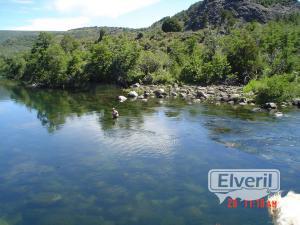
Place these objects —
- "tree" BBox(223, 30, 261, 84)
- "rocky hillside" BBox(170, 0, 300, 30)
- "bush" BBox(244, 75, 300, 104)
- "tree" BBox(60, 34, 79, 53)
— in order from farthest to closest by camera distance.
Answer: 1. "rocky hillside" BBox(170, 0, 300, 30)
2. "tree" BBox(60, 34, 79, 53)
3. "tree" BBox(223, 30, 261, 84)
4. "bush" BBox(244, 75, 300, 104)

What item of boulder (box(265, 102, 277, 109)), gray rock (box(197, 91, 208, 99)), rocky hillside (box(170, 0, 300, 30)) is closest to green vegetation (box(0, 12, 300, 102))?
gray rock (box(197, 91, 208, 99))

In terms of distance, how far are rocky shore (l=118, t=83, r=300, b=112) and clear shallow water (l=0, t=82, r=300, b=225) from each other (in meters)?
5.04

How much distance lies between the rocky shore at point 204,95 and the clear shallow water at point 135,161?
5039 millimetres

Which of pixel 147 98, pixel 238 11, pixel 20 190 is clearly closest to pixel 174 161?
pixel 20 190

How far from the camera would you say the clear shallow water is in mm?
20969

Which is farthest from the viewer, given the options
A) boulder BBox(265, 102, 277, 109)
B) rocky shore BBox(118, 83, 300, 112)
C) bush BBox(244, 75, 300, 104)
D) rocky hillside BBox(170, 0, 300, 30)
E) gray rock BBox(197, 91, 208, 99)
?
rocky hillside BBox(170, 0, 300, 30)

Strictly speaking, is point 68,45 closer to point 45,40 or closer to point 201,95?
point 45,40

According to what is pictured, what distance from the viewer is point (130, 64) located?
270 feet

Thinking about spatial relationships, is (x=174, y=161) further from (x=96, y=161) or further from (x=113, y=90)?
(x=113, y=90)

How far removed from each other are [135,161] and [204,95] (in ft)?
112

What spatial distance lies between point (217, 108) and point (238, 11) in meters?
129

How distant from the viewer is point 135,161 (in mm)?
29234

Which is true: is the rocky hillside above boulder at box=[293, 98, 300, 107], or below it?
above

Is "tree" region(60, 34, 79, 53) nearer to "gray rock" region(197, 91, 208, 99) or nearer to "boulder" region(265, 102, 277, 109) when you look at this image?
"gray rock" region(197, 91, 208, 99)
